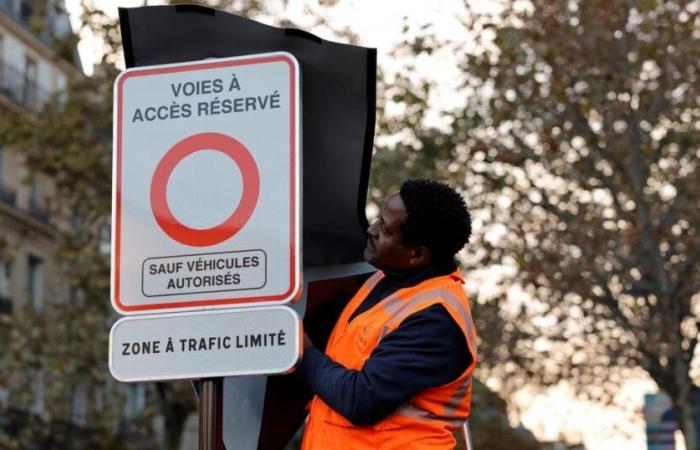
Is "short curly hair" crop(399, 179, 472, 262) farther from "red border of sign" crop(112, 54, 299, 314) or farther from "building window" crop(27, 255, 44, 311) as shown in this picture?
"building window" crop(27, 255, 44, 311)

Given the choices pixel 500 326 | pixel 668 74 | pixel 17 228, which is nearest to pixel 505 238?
pixel 500 326

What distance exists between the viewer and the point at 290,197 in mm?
3971

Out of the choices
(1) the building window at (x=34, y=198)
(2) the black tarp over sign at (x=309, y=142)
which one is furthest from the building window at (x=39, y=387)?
(2) the black tarp over sign at (x=309, y=142)

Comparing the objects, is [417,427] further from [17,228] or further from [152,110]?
[17,228]

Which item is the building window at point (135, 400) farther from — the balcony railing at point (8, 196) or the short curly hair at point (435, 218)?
the short curly hair at point (435, 218)

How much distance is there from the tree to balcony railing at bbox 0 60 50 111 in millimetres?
21499

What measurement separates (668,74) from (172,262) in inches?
659

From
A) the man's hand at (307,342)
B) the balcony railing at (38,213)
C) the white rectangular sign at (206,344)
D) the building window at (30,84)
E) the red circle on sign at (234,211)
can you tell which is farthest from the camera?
the balcony railing at (38,213)

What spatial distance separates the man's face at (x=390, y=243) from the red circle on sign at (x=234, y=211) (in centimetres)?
46

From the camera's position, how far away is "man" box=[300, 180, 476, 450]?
A: 4043 mm

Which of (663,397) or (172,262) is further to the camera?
(663,397)

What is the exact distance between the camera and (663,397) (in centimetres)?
1777

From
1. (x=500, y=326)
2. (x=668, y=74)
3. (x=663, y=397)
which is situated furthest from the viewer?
(x=500, y=326)

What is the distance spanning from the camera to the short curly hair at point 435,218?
427 centimetres
